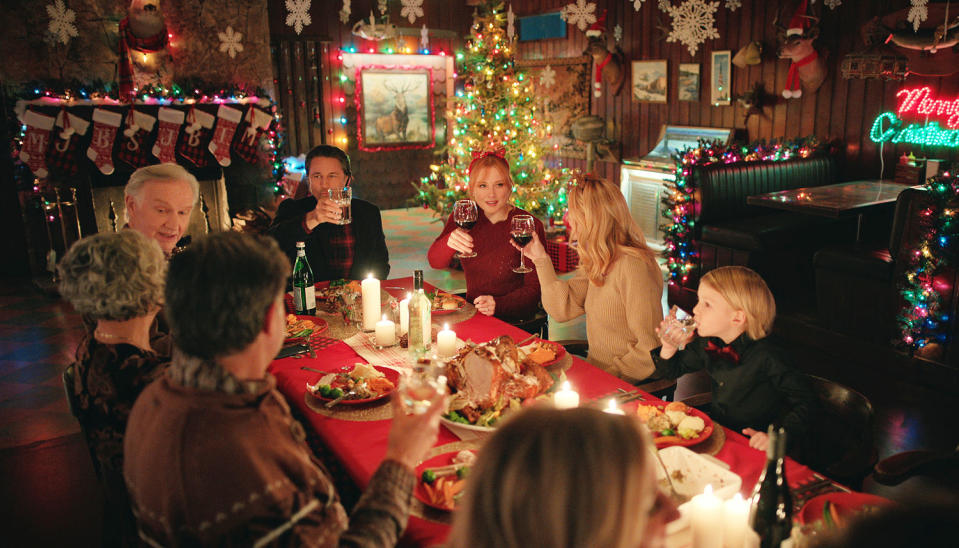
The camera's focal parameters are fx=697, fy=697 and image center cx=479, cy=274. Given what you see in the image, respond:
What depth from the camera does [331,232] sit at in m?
3.78

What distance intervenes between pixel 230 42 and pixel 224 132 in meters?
1.02

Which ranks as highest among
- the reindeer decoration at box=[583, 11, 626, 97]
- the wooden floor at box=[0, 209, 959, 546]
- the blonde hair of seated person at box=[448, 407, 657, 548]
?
the reindeer decoration at box=[583, 11, 626, 97]

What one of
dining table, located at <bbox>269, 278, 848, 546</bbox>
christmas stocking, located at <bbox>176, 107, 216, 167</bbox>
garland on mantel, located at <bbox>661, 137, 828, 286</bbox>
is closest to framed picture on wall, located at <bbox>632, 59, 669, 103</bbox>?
garland on mantel, located at <bbox>661, 137, 828, 286</bbox>

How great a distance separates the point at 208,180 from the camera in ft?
26.1

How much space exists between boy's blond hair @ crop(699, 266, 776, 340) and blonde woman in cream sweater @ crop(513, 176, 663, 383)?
1.41 feet

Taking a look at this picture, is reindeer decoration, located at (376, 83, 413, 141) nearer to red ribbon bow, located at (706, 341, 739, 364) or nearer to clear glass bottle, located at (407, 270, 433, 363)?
clear glass bottle, located at (407, 270, 433, 363)

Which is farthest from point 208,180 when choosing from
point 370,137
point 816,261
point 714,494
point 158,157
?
point 714,494

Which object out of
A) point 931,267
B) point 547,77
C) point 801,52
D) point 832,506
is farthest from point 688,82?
point 832,506

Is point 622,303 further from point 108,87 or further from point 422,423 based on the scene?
point 108,87

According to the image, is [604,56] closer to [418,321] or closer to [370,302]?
[370,302]

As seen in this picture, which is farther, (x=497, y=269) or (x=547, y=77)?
(x=547, y=77)

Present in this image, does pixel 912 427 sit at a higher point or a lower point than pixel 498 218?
lower

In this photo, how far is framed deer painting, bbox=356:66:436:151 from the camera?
36.0ft

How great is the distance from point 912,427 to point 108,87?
24.8ft
